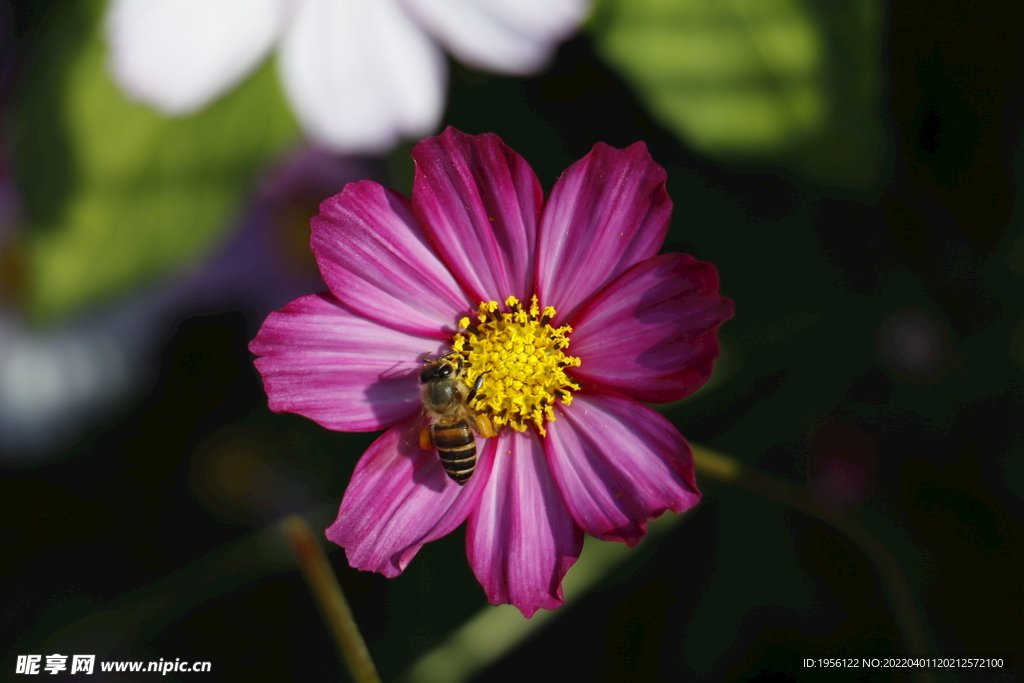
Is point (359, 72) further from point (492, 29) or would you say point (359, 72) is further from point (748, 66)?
point (748, 66)

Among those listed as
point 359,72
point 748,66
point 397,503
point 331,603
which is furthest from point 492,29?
point 331,603

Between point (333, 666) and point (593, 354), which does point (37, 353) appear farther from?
point (593, 354)

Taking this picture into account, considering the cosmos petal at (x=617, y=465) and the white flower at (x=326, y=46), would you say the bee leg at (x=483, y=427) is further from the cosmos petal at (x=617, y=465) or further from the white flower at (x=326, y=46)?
the white flower at (x=326, y=46)

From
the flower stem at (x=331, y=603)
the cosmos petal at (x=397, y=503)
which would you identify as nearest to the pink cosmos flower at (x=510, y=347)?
the cosmos petal at (x=397, y=503)

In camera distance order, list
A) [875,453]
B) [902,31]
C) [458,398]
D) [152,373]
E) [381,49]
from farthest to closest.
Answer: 1. [152,373]
2. [875,453]
3. [902,31]
4. [381,49]
5. [458,398]

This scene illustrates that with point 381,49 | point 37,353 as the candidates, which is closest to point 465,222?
point 381,49
